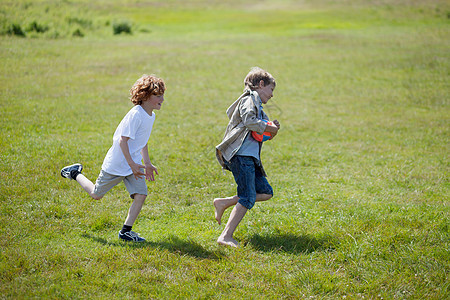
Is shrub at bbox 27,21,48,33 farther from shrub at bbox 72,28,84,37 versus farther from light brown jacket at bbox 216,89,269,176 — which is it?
light brown jacket at bbox 216,89,269,176

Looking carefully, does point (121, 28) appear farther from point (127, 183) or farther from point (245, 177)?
point (245, 177)

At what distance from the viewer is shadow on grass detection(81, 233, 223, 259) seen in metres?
4.66

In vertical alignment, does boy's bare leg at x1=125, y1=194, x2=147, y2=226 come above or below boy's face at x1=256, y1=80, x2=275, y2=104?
below

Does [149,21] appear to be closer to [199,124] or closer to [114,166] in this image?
[199,124]

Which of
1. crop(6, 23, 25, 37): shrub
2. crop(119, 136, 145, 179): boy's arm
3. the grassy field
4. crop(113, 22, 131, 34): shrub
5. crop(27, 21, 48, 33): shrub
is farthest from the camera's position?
crop(113, 22, 131, 34): shrub

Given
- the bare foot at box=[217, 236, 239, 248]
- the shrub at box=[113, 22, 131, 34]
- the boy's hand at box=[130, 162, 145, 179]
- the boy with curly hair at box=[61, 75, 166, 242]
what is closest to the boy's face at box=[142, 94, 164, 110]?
the boy with curly hair at box=[61, 75, 166, 242]

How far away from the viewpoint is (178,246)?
4.80 m

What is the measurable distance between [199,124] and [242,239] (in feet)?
19.0

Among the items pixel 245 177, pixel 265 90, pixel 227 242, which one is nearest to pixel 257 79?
pixel 265 90

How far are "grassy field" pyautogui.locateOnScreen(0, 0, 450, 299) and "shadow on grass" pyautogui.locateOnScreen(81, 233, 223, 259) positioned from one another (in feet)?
0.06

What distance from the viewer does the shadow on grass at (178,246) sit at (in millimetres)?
4656

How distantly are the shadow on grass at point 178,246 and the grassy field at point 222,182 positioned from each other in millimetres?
19

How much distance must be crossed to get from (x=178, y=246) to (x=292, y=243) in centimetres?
131

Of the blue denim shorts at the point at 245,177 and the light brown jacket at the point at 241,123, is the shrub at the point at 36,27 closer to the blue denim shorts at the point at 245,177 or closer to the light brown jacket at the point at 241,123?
the light brown jacket at the point at 241,123
